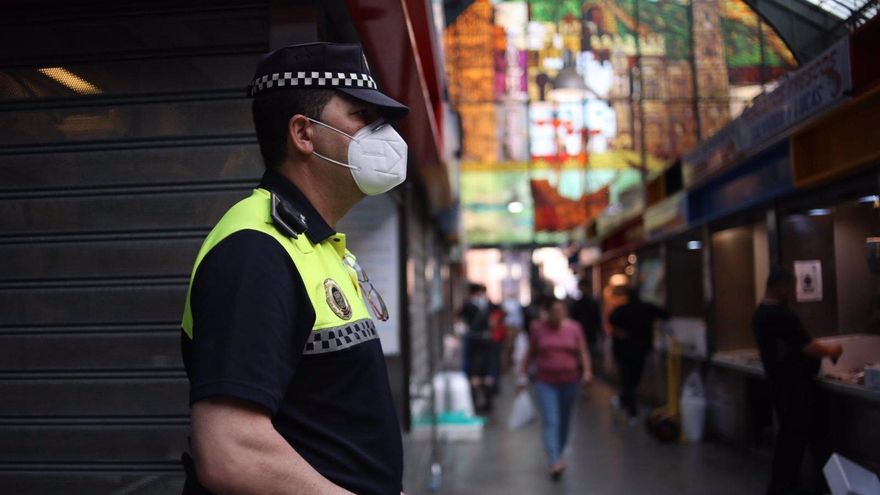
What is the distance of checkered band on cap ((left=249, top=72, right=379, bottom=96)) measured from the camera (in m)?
1.93

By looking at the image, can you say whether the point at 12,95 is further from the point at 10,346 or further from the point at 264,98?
the point at 264,98

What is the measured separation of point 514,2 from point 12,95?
19.8 metres

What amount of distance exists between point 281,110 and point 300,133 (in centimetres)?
6

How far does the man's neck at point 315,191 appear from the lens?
6.57 ft

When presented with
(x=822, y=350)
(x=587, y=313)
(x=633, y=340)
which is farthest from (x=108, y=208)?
(x=587, y=313)

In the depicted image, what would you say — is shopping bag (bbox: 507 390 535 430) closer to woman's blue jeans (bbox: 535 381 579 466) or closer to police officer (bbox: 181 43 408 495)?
woman's blue jeans (bbox: 535 381 579 466)

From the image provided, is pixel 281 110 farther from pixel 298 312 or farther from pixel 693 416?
pixel 693 416

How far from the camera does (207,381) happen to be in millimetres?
1527

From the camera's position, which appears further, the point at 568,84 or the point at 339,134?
the point at 568,84

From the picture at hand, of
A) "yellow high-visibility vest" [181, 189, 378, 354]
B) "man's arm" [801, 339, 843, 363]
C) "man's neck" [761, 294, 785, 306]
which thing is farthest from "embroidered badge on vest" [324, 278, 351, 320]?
"man's neck" [761, 294, 785, 306]

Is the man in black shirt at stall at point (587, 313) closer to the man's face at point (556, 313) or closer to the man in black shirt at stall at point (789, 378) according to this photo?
the man's face at point (556, 313)

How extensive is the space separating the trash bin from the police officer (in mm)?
8722

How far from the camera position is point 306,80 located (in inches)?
76.0

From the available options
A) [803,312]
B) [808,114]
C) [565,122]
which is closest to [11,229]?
[808,114]
